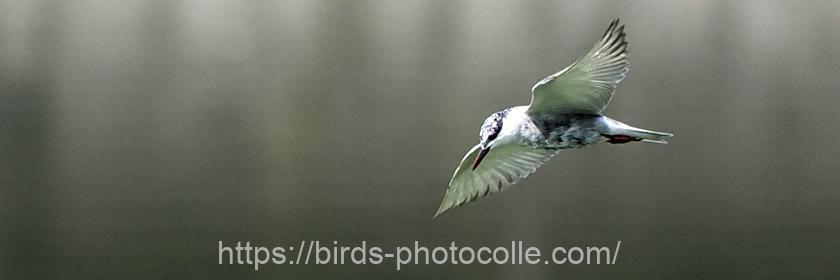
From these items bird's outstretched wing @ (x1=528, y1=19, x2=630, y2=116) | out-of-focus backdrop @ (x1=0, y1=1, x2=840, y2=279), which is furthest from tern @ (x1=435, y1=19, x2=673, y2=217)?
out-of-focus backdrop @ (x1=0, y1=1, x2=840, y2=279)

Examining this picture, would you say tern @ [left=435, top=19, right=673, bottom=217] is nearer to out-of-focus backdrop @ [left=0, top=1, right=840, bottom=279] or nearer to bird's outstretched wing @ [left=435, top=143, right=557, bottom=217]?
bird's outstretched wing @ [left=435, top=143, right=557, bottom=217]

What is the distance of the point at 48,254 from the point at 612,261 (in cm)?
128

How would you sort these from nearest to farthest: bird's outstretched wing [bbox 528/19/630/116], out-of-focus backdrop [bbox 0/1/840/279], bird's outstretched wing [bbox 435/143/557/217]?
bird's outstretched wing [bbox 528/19/630/116]
bird's outstretched wing [bbox 435/143/557/217]
out-of-focus backdrop [bbox 0/1/840/279]

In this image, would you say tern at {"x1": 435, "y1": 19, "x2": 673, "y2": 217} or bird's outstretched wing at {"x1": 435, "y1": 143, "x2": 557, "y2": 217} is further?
bird's outstretched wing at {"x1": 435, "y1": 143, "x2": 557, "y2": 217}

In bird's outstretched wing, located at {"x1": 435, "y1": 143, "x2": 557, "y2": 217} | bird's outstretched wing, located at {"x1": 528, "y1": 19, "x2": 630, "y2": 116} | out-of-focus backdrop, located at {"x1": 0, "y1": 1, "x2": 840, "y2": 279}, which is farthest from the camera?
out-of-focus backdrop, located at {"x1": 0, "y1": 1, "x2": 840, "y2": 279}

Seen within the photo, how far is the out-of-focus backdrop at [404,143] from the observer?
6.63 feet

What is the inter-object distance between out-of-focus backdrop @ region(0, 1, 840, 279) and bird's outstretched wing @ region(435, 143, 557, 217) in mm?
755

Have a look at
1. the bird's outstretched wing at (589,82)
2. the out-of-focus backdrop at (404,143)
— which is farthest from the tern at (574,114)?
the out-of-focus backdrop at (404,143)

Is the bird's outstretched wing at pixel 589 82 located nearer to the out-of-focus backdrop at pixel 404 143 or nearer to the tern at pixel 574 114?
the tern at pixel 574 114

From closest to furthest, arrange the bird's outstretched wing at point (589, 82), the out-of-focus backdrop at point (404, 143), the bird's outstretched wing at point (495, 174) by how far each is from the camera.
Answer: the bird's outstretched wing at point (589, 82)
the bird's outstretched wing at point (495, 174)
the out-of-focus backdrop at point (404, 143)

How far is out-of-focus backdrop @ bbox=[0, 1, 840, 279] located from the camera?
79.5 inches

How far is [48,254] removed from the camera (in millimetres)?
2152

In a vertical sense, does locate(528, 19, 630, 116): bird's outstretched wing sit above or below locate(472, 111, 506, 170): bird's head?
above

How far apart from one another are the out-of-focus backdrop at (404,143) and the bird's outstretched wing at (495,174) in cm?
75
